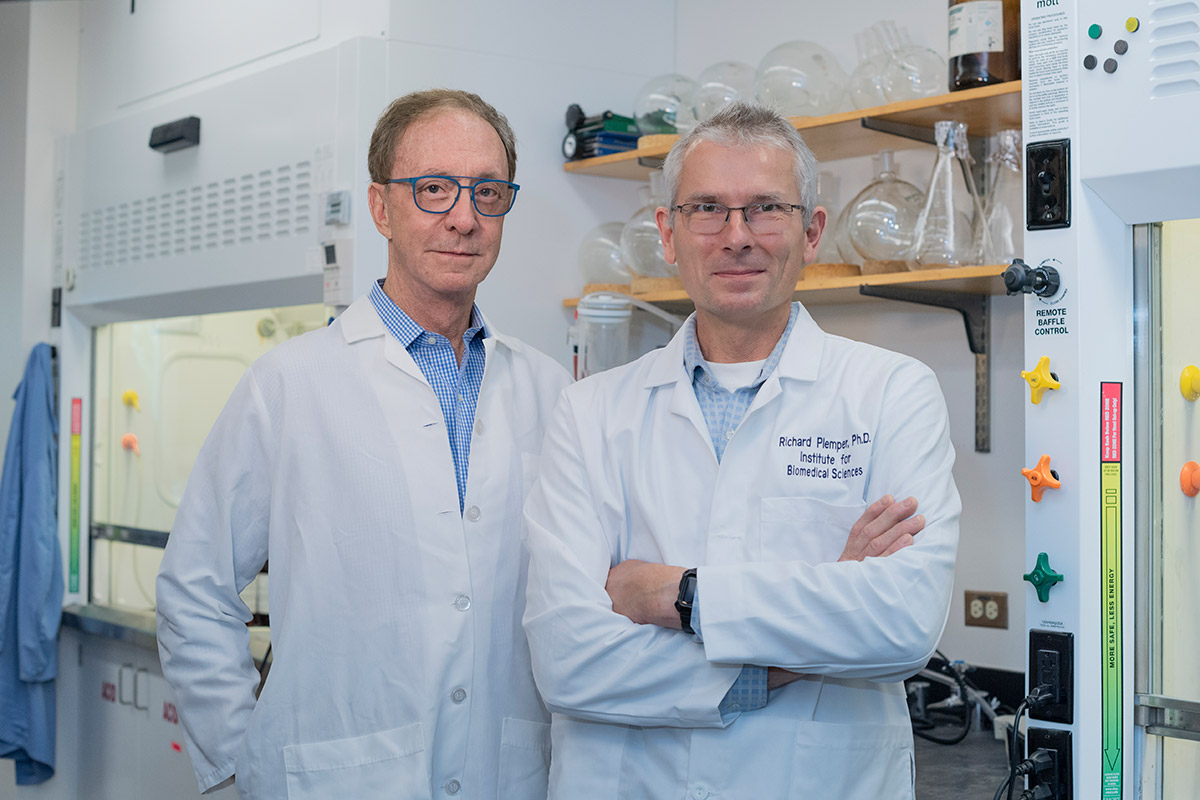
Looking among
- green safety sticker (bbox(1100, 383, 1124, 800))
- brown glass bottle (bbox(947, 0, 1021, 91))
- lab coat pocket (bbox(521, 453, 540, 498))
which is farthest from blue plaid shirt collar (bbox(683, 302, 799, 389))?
brown glass bottle (bbox(947, 0, 1021, 91))

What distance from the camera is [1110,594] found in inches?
56.3

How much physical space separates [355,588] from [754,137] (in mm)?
850

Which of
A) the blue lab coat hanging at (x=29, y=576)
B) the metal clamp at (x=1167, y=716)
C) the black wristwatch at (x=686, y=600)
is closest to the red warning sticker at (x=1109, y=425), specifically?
the metal clamp at (x=1167, y=716)

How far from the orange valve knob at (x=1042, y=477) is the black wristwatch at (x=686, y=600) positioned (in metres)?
0.44

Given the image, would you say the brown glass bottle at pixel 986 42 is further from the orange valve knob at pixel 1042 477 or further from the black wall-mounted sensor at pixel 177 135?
the black wall-mounted sensor at pixel 177 135

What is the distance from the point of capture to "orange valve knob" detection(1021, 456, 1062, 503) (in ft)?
4.71

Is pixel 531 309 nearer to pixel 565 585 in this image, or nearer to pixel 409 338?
pixel 409 338

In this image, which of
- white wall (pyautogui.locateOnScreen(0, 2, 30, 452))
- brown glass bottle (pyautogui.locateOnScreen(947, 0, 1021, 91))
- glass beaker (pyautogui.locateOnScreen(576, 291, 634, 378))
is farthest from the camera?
white wall (pyautogui.locateOnScreen(0, 2, 30, 452))

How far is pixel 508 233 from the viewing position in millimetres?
2910

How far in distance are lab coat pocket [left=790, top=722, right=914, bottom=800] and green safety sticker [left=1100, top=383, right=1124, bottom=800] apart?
260 mm

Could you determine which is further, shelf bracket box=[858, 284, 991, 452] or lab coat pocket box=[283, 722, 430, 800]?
shelf bracket box=[858, 284, 991, 452]

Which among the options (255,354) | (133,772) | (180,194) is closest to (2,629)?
(133,772)

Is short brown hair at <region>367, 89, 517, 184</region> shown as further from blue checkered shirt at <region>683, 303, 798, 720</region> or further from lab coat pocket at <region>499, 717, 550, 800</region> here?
lab coat pocket at <region>499, 717, 550, 800</region>

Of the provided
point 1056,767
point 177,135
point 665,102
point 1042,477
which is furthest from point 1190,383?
point 177,135
